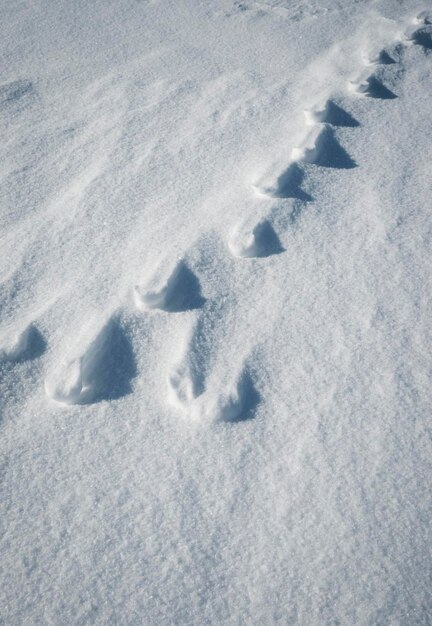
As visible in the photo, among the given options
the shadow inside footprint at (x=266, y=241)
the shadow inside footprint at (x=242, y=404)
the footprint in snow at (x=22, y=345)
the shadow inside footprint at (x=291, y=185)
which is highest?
the shadow inside footprint at (x=291, y=185)

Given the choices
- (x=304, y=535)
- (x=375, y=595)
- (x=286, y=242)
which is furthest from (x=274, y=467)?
(x=286, y=242)

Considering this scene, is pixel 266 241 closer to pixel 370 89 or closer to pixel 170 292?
pixel 170 292

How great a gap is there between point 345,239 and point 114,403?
58cm

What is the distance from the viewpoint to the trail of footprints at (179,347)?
71 cm

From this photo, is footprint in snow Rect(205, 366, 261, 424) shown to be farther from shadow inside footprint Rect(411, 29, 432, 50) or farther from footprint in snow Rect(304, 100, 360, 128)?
shadow inside footprint Rect(411, 29, 432, 50)

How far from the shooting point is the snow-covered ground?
1.88 ft

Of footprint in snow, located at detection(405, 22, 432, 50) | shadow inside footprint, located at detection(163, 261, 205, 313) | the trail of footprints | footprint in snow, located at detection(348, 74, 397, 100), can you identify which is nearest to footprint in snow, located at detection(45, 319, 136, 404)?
the trail of footprints

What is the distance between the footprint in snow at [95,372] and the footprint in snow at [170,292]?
85 millimetres

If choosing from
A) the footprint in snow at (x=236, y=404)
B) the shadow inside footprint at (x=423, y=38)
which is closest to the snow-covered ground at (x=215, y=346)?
the footprint in snow at (x=236, y=404)

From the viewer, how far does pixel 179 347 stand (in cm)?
77

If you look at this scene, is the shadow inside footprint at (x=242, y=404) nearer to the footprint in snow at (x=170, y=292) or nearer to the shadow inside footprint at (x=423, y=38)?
the footprint in snow at (x=170, y=292)

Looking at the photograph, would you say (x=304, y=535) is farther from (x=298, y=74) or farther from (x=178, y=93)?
(x=298, y=74)

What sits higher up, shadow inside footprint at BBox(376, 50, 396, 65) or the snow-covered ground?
shadow inside footprint at BBox(376, 50, 396, 65)

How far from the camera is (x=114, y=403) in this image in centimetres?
71
